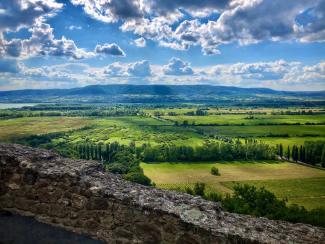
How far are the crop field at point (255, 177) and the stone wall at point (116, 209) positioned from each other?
173 ft

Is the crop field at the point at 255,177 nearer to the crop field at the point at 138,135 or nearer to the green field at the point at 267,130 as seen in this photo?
the crop field at the point at 138,135

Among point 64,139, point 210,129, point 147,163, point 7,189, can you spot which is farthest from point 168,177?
point 210,129

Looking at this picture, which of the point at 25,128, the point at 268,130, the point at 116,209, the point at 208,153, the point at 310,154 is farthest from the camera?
the point at 268,130

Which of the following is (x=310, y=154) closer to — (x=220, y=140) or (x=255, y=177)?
(x=255, y=177)

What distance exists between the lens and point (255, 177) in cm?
7450

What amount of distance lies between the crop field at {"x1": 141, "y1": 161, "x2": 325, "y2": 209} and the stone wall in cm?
5287

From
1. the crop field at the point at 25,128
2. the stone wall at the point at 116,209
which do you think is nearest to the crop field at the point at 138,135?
the crop field at the point at 25,128

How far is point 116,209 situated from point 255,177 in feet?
Answer: 236

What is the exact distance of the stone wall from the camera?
20.0ft

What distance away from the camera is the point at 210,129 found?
15375 cm

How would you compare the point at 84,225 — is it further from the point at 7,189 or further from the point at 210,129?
the point at 210,129

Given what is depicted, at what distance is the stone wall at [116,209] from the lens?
20.0ft

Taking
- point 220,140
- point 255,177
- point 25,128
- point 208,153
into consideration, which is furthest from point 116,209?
point 25,128

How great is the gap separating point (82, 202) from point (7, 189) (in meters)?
1.82
